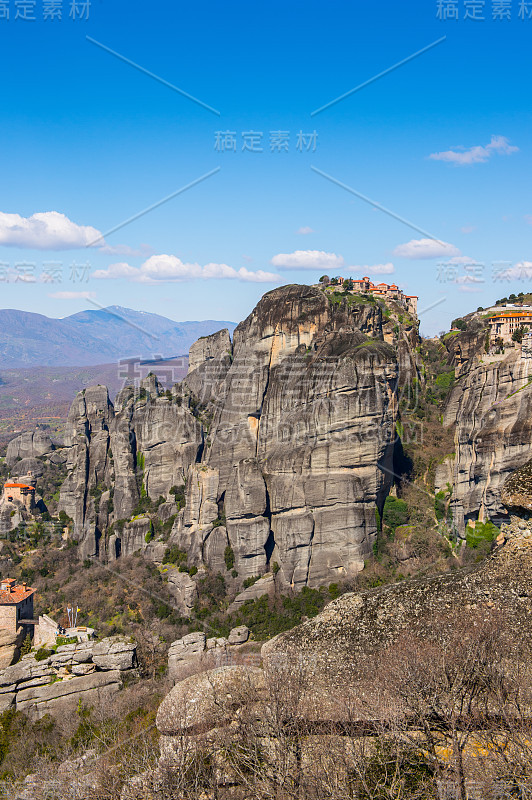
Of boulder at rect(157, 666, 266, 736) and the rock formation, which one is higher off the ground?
boulder at rect(157, 666, 266, 736)

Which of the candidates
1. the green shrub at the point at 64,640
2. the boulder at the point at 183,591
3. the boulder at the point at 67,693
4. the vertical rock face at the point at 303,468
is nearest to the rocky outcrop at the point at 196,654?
the boulder at the point at 67,693

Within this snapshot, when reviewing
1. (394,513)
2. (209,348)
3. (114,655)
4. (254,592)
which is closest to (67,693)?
(114,655)

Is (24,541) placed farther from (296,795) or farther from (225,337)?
(296,795)

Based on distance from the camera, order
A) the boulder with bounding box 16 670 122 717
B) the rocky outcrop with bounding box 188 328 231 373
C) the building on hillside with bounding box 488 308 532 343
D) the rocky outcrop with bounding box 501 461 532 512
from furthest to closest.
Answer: the rocky outcrop with bounding box 188 328 231 373 → the building on hillside with bounding box 488 308 532 343 → the boulder with bounding box 16 670 122 717 → the rocky outcrop with bounding box 501 461 532 512

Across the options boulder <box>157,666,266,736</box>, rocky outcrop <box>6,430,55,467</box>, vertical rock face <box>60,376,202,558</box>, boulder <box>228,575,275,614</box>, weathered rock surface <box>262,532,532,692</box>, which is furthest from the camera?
rocky outcrop <box>6,430,55,467</box>

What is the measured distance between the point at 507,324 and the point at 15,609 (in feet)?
127

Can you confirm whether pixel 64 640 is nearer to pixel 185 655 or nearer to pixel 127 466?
pixel 185 655

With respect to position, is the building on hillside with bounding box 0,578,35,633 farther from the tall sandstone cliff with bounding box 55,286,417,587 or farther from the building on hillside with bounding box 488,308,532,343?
the building on hillside with bounding box 488,308,532,343

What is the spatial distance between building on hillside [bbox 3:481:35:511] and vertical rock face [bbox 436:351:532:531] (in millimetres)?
32360

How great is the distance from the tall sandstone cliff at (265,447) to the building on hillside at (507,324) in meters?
6.69

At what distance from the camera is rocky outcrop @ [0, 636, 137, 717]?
21.5m

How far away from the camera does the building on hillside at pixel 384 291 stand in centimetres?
6169

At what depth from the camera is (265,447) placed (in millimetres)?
43344

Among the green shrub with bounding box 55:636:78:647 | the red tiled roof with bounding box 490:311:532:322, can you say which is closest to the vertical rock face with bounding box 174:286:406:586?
the red tiled roof with bounding box 490:311:532:322
